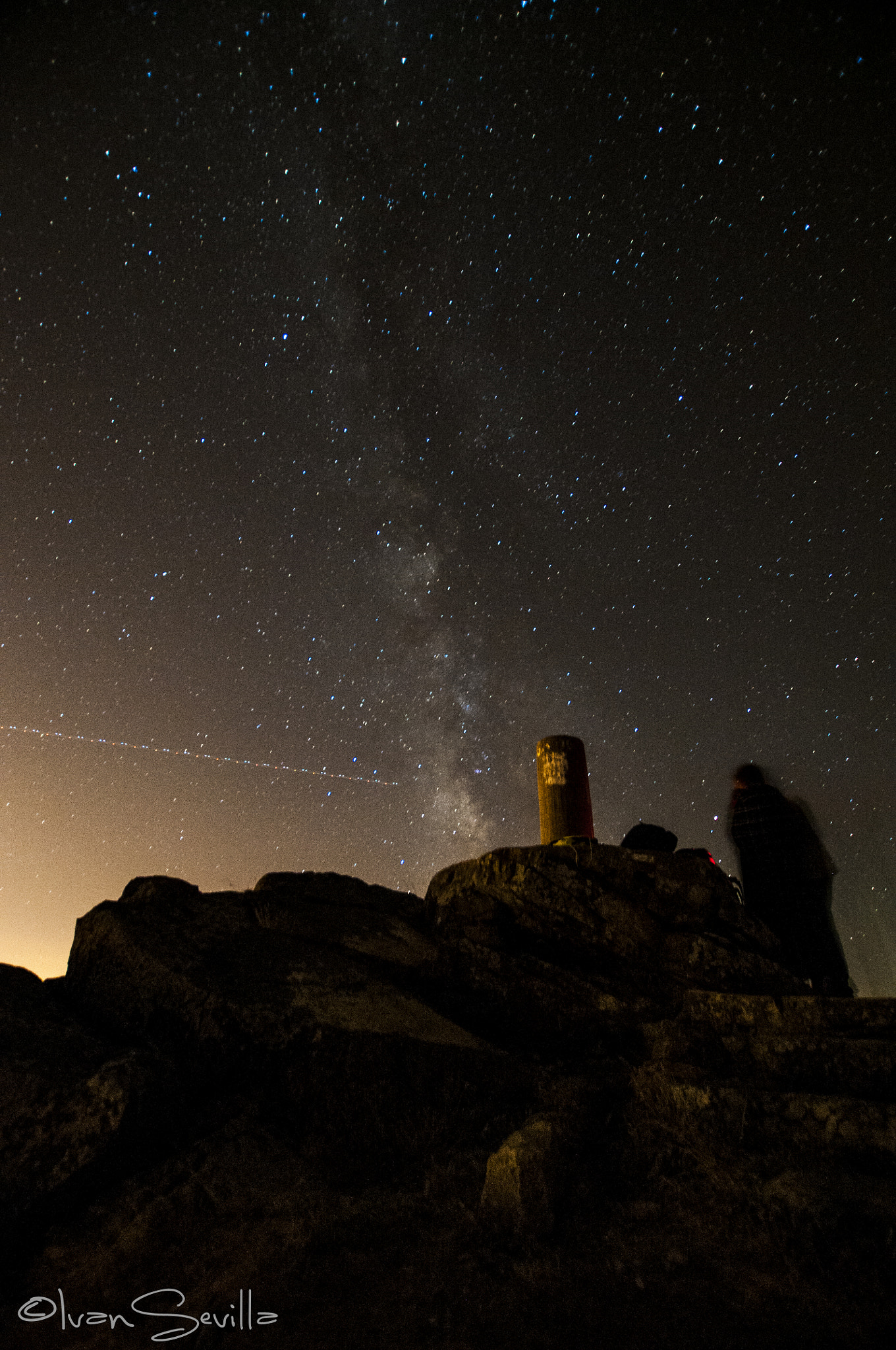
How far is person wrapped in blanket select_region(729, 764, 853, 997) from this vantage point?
29.6 feet

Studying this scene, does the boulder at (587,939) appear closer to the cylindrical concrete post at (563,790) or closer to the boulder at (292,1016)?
the boulder at (292,1016)

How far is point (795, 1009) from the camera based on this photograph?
606 centimetres

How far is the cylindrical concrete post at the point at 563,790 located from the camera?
12555 millimetres

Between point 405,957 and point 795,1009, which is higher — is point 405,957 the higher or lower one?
the higher one

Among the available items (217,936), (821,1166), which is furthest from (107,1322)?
(821,1166)

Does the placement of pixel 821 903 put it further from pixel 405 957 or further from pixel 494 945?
pixel 405 957

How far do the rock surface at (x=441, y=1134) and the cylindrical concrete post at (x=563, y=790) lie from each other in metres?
4.47

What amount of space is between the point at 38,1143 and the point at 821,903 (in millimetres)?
9750
